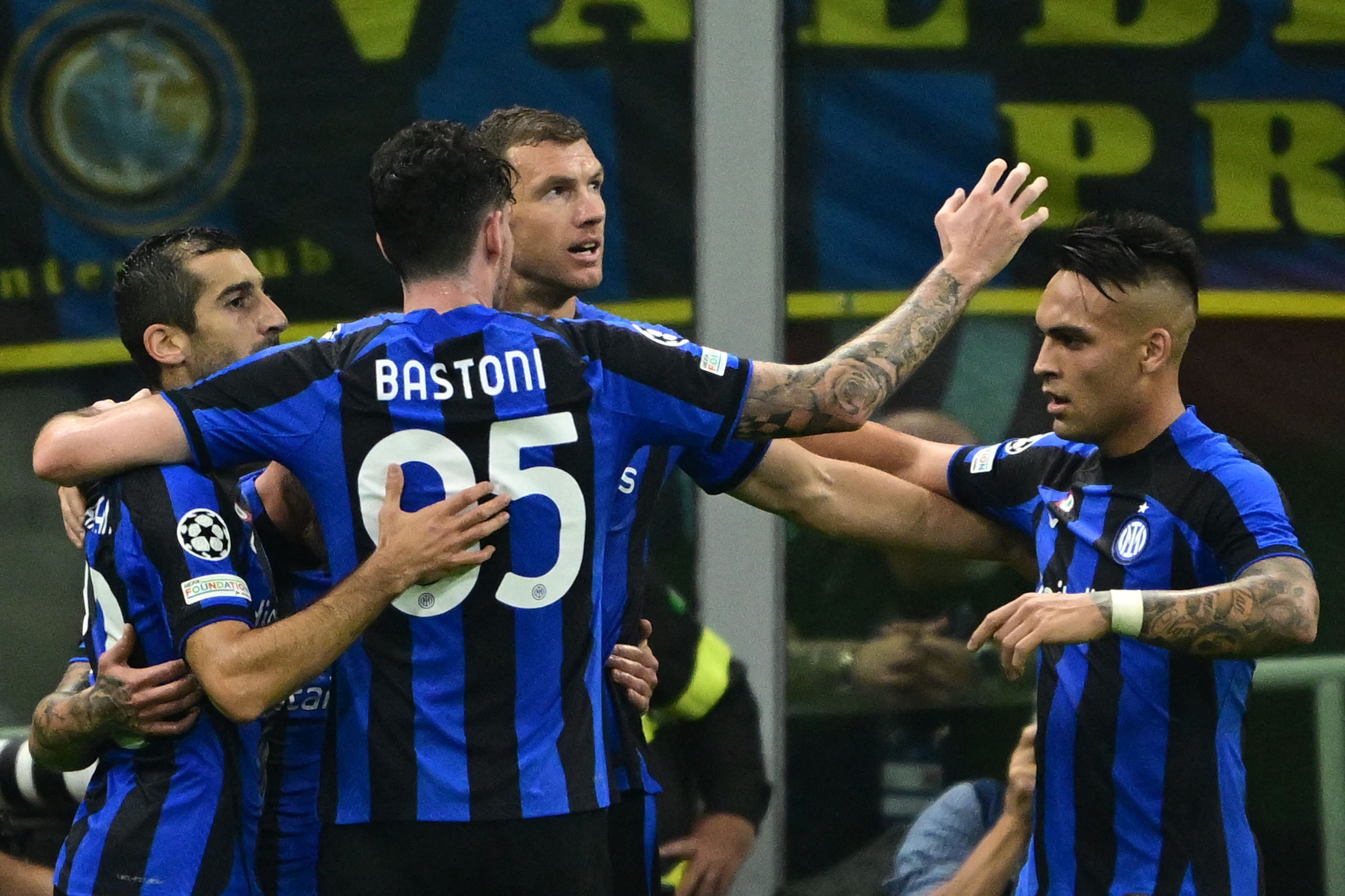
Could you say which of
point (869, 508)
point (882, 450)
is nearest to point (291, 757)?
point (869, 508)

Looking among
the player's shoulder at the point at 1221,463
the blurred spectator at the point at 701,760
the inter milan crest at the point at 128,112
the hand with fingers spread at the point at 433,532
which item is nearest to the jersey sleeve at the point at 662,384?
the hand with fingers spread at the point at 433,532

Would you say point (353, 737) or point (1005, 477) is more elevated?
point (1005, 477)

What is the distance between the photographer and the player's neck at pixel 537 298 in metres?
3.28

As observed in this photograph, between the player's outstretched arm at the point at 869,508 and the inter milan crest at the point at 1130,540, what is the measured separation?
0.45 meters

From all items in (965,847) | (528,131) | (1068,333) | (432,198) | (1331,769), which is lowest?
(965,847)

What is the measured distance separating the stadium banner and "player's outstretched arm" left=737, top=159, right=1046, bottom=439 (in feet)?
4.97

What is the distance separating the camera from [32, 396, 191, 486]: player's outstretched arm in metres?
2.58

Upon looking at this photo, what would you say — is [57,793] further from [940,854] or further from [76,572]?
[940,854]

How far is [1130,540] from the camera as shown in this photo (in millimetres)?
2963

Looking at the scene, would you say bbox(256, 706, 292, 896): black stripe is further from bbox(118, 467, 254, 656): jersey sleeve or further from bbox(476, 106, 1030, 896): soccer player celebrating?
bbox(476, 106, 1030, 896): soccer player celebrating

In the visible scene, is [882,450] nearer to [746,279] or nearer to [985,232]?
[985,232]

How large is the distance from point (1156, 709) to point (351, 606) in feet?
4.99

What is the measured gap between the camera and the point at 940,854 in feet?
13.9

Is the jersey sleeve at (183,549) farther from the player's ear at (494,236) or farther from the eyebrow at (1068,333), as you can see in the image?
the eyebrow at (1068,333)
